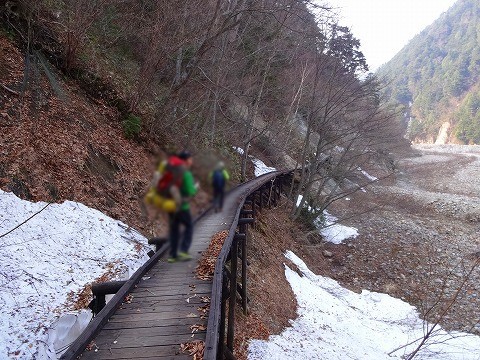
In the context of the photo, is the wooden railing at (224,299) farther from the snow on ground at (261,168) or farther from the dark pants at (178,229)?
the snow on ground at (261,168)

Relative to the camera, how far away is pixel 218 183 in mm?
589

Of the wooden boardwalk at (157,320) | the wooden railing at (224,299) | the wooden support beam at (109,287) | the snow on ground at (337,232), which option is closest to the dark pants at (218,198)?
the wooden boardwalk at (157,320)

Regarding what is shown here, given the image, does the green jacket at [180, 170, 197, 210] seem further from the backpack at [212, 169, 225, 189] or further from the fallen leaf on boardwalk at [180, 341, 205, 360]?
the fallen leaf on boardwalk at [180, 341, 205, 360]

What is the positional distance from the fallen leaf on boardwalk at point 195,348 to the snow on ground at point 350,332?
4.37m

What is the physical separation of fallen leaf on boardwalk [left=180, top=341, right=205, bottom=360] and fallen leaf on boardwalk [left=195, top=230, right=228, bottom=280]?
79.6 inches

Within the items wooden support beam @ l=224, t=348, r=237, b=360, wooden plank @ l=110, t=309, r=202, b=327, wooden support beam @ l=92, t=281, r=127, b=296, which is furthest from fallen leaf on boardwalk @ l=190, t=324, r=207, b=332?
wooden support beam @ l=224, t=348, r=237, b=360

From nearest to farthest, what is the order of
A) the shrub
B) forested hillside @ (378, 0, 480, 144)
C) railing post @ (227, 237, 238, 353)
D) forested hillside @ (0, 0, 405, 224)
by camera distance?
1. the shrub
2. forested hillside @ (0, 0, 405, 224)
3. railing post @ (227, 237, 238, 353)
4. forested hillside @ (378, 0, 480, 144)

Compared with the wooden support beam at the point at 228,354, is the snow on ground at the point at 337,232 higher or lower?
higher

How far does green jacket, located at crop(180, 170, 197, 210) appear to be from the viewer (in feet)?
1.79

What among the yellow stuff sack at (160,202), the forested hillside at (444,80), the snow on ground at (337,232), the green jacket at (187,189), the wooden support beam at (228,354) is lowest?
the wooden support beam at (228,354)

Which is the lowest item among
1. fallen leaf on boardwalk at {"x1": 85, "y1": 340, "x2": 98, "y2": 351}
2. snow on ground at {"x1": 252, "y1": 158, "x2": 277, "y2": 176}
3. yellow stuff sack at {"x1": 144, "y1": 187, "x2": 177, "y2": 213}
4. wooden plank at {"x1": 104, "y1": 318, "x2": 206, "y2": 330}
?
fallen leaf on boardwalk at {"x1": 85, "y1": 340, "x2": 98, "y2": 351}

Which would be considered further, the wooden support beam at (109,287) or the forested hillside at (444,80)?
the forested hillside at (444,80)

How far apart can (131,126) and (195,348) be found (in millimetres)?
3507

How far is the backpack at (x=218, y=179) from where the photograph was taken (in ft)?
1.86
